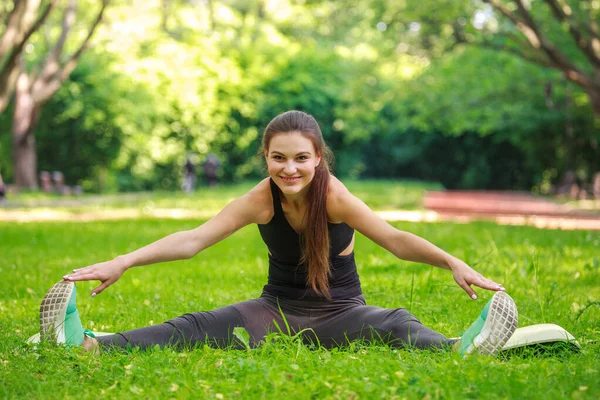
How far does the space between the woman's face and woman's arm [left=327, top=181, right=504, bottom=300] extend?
210 millimetres

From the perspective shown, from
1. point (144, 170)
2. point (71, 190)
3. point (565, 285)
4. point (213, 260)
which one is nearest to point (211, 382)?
point (565, 285)

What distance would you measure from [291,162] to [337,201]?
1.14 ft

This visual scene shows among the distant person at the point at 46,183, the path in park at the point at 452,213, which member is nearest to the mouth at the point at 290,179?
the path in park at the point at 452,213

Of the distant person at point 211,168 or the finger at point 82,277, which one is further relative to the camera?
the distant person at point 211,168

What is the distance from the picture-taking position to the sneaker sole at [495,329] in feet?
12.9

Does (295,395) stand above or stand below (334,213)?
below

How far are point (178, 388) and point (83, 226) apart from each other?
397 inches

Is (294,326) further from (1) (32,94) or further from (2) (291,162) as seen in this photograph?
(1) (32,94)

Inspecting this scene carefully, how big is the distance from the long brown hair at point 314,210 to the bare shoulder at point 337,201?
0.10 feet

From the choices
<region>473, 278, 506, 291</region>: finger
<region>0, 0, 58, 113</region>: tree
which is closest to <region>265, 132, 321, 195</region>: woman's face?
<region>473, 278, 506, 291</region>: finger

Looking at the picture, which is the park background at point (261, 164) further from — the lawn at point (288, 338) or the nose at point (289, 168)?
the nose at point (289, 168)

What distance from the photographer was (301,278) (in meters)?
4.67

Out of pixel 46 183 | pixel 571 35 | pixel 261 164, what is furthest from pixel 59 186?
pixel 261 164

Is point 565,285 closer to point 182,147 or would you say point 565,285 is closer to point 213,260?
point 213,260
